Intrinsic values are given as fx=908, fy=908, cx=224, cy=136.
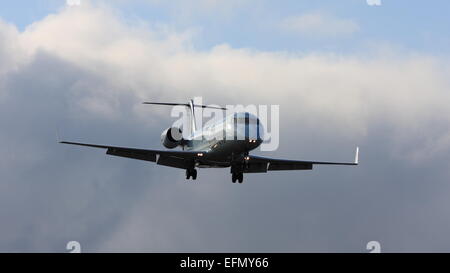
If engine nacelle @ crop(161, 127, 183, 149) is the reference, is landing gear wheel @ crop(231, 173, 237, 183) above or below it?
below

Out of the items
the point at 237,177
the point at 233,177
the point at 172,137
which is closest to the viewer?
the point at 237,177

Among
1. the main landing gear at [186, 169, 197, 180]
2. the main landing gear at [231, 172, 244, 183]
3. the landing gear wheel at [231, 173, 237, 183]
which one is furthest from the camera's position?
the main landing gear at [186, 169, 197, 180]

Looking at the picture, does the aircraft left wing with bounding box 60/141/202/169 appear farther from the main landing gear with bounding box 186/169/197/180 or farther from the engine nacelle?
the engine nacelle

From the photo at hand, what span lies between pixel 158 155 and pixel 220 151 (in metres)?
6.33

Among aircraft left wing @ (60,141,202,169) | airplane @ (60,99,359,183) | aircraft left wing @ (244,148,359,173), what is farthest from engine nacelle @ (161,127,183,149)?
aircraft left wing @ (244,148,359,173)

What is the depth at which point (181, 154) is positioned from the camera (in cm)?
6359

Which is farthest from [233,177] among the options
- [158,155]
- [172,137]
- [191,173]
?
[172,137]

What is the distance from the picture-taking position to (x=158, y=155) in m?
65.1

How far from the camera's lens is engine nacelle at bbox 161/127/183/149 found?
69.1 metres

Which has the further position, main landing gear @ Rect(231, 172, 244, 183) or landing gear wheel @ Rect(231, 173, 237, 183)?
landing gear wheel @ Rect(231, 173, 237, 183)

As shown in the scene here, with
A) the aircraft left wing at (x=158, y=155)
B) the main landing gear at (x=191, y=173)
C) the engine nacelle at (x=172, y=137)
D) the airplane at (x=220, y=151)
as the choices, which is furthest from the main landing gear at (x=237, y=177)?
the engine nacelle at (x=172, y=137)

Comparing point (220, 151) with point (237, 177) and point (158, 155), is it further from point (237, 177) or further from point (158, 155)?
point (158, 155)

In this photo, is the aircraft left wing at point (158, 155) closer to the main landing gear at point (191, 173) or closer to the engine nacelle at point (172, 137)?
the main landing gear at point (191, 173)
